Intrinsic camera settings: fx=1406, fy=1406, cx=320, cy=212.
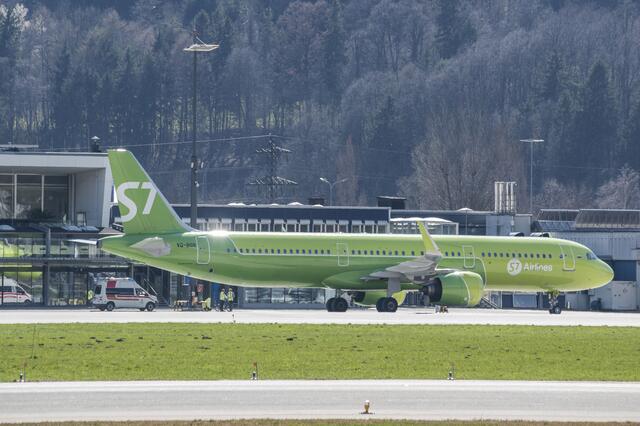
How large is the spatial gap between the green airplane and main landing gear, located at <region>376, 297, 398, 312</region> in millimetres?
23

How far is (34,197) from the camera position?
85312 mm

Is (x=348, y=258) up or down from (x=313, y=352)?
up

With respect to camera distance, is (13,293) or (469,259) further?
(13,293)

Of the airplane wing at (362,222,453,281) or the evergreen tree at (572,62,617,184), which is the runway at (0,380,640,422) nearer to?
the airplane wing at (362,222,453,281)

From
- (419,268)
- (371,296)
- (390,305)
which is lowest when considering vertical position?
(390,305)

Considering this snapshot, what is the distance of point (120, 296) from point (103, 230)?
9.10 m

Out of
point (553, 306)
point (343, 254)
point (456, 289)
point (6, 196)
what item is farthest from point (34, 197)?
point (553, 306)

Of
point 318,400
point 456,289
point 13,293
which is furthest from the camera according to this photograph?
point 13,293

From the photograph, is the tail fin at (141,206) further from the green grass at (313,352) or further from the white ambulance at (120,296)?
the white ambulance at (120,296)

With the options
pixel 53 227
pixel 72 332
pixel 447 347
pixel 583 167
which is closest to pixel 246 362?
pixel 447 347

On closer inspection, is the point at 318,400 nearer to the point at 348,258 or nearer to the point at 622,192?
the point at 348,258

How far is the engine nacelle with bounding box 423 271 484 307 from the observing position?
62094 millimetres

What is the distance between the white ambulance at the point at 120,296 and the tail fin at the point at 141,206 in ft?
36.5

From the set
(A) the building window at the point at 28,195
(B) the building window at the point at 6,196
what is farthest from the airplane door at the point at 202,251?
(B) the building window at the point at 6,196
